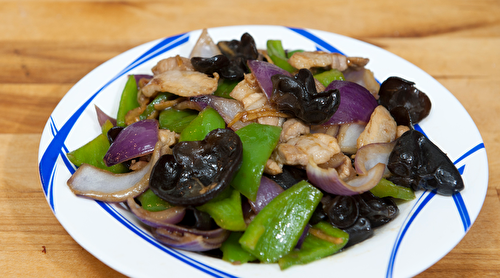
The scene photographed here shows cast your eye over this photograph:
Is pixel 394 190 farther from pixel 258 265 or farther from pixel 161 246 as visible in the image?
pixel 161 246

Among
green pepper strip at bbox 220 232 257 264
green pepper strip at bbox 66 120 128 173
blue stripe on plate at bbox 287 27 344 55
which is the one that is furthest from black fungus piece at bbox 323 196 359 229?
blue stripe on plate at bbox 287 27 344 55

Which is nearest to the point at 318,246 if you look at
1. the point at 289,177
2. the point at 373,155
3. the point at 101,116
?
the point at 289,177

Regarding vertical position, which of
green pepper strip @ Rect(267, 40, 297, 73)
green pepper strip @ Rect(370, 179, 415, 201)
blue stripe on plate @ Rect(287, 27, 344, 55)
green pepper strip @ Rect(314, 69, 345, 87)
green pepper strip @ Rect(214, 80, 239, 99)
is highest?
green pepper strip @ Rect(314, 69, 345, 87)

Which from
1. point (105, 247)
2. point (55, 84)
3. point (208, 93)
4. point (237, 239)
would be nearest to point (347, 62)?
point (208, 93)

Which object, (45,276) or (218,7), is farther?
(218,7)

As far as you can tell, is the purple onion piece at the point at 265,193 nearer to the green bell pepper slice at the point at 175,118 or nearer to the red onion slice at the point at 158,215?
the red onion slice at the point at 158,215

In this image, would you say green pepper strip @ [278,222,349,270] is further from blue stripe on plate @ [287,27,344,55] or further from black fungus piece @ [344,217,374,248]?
blue stripe on plate @ [287,27,344,55]

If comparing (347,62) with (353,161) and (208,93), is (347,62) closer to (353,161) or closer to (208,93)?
(353,161)
